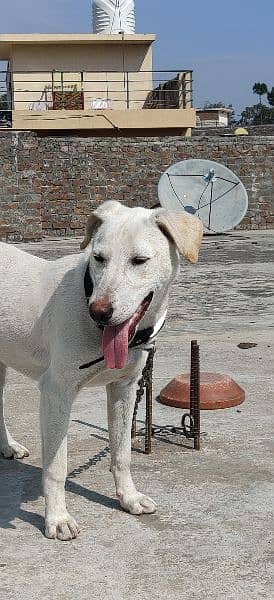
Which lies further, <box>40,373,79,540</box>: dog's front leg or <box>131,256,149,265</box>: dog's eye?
<box>40,373,79,540</box>: dog's front leg

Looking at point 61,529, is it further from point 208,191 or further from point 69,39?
point 69,39

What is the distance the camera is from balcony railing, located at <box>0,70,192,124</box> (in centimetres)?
2608

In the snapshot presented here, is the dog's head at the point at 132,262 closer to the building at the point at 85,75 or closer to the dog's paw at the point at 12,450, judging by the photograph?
the dog's paw at the point at 12,450

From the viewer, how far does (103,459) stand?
4.58m

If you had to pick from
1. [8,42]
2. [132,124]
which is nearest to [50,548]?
[132,124]

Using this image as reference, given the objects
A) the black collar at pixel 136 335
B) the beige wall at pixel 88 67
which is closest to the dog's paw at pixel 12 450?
the black collar at pixel 136 335

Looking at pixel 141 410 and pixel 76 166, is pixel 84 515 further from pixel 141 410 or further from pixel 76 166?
pixel 76 166

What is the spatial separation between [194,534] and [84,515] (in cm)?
49

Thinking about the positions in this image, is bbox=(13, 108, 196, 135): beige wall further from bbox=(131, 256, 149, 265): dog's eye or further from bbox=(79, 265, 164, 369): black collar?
bbox=(131, 256, 149, 265): dog's eye

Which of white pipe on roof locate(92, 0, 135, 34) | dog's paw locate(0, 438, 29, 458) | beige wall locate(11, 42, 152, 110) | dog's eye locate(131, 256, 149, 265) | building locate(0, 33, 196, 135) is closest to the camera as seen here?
dog's eye locate(131, 256, 149, 265)

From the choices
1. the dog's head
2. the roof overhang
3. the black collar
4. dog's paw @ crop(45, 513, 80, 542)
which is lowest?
dog's paw @ crop(45, 513, 80, 542)

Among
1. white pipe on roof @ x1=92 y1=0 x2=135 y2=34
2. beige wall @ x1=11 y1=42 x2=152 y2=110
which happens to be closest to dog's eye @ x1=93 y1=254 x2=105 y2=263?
beige wall @ x1=11 y1=42 x2=152 y2=110

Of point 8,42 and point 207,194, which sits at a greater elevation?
point 8,42

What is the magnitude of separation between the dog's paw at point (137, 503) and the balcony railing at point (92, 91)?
2285cm
